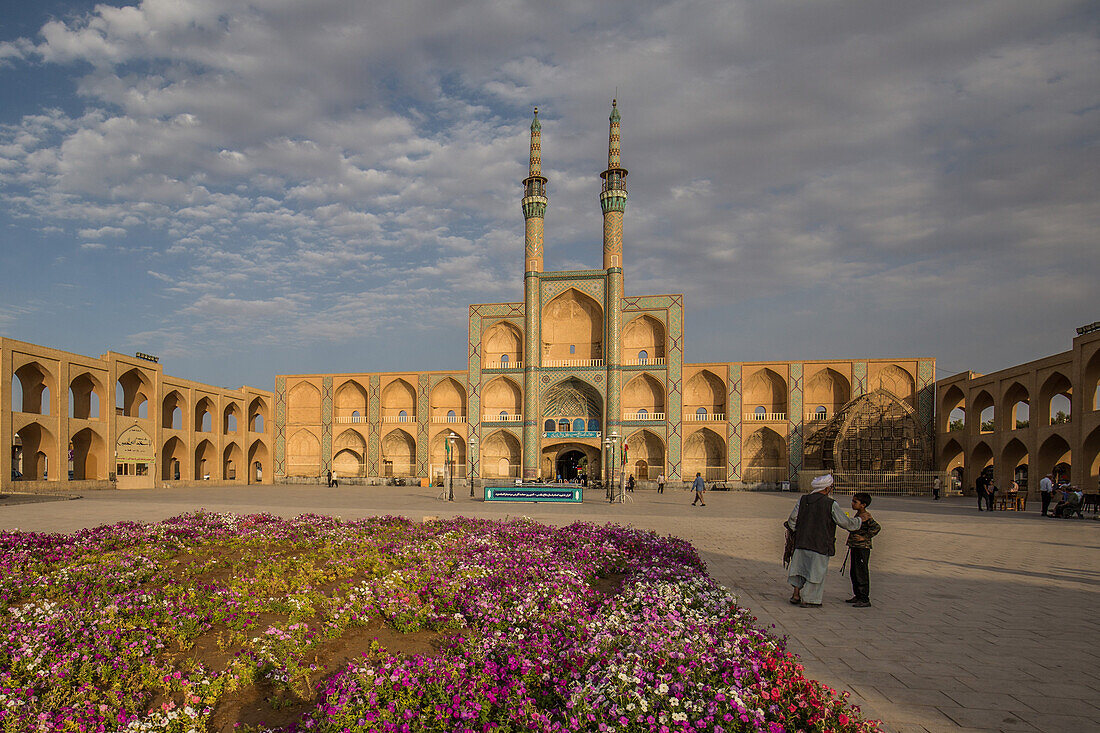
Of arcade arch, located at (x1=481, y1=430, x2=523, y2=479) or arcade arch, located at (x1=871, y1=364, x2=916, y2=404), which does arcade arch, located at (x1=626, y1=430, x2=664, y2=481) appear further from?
arcade arch, located at (x1=871, y1=364, x2=916, y2=404)

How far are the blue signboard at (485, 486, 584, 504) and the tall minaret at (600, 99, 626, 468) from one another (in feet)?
43.2

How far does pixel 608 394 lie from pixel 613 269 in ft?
23.5

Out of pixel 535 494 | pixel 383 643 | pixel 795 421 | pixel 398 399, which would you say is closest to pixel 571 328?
pixel 398 399

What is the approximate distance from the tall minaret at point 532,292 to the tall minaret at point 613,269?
3.88m

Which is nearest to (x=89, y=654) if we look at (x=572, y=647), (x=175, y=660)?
(x=175, y=660)

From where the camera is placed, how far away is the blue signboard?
22328 mm

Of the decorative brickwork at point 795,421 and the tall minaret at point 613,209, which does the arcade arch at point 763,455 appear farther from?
the tall minaret at point 613,209

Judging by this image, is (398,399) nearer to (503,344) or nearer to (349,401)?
(349,401)

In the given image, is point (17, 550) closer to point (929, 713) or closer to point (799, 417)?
point (929, 713)

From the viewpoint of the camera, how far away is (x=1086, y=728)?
3.89 m

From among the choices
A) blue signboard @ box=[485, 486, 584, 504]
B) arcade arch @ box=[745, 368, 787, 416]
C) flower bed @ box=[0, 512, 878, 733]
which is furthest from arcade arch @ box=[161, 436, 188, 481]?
arcade arch @ box=[745, 368, 787, 416]

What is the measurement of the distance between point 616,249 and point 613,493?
16.5 meters

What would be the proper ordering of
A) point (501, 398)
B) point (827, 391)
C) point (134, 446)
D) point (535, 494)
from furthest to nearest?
point (501, 398) → point (827, 391) → point (134, 446) → point (535, 494)

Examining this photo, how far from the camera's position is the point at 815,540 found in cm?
695
